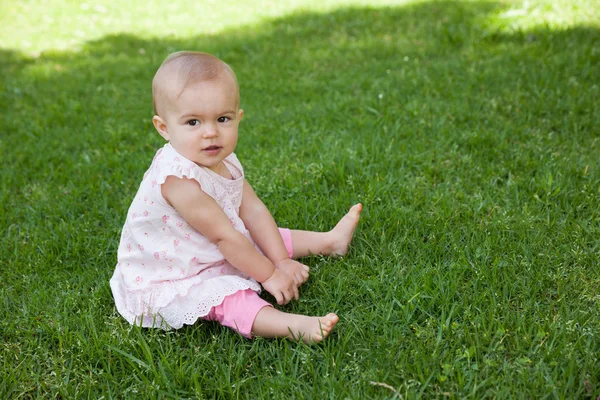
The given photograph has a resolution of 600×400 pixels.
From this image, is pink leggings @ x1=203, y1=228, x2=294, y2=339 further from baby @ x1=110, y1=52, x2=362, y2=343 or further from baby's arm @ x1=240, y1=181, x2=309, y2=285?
baby's arm @ x1=240, y1=181, x2=309, y2=285

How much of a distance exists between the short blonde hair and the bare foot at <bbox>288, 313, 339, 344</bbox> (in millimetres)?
927

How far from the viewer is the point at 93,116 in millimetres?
4332

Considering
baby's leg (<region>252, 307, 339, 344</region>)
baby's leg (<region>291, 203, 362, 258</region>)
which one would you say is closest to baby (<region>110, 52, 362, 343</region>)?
baby's leg (<region>252, 307, 339, 344</region>)

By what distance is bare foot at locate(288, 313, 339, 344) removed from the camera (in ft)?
6.57

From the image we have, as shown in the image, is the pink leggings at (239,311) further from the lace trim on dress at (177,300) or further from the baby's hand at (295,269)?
the baby's hand at (295,269)

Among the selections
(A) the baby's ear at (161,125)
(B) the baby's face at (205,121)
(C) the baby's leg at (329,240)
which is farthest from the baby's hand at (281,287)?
(A) the baby's ear at (161,125)

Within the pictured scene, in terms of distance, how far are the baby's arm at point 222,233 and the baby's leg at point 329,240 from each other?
1.01 feet

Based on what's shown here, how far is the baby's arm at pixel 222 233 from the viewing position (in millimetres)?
2203

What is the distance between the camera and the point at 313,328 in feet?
6.66

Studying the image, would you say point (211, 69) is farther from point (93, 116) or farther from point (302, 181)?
point (93, 116)

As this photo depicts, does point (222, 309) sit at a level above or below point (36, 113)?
below

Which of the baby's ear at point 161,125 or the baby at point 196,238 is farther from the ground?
the baby's ear at point 161,125

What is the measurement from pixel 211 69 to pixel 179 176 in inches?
16.1

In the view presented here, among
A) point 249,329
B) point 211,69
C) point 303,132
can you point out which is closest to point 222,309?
point 249,329
